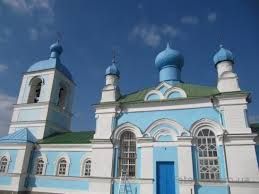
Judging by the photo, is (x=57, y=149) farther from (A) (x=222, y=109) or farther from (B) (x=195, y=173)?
(A) (x=222, y=109)

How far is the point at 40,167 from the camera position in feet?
49.0

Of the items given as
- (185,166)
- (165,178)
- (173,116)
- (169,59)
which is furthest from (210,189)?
(169,59)

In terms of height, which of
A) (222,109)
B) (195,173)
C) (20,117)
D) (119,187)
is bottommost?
(119,187)

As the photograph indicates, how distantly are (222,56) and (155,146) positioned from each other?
616 cm

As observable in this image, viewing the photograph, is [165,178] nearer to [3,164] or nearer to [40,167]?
[40,167]

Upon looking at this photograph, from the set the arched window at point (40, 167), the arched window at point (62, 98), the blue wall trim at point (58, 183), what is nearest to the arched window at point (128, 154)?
the blue wall trim at point (58, 183)

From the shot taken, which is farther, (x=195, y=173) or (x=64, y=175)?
(x=64, y=175)

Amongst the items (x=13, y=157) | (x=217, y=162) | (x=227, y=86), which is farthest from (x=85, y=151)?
(x=227, y=86)

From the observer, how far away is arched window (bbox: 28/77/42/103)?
Result: 18453 millimetres

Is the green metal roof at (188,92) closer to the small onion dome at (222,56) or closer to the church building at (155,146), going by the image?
the church building at (155,146)

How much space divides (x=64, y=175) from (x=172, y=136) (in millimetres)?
7518

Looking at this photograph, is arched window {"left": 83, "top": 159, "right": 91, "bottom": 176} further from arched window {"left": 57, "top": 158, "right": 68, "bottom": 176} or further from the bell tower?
the bell tower

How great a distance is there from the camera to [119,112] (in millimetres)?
12766

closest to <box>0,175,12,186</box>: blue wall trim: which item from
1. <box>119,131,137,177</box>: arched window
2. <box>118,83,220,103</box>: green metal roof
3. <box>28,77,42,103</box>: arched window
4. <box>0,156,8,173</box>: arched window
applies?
<box>0,156,8,173</box>: arched window
